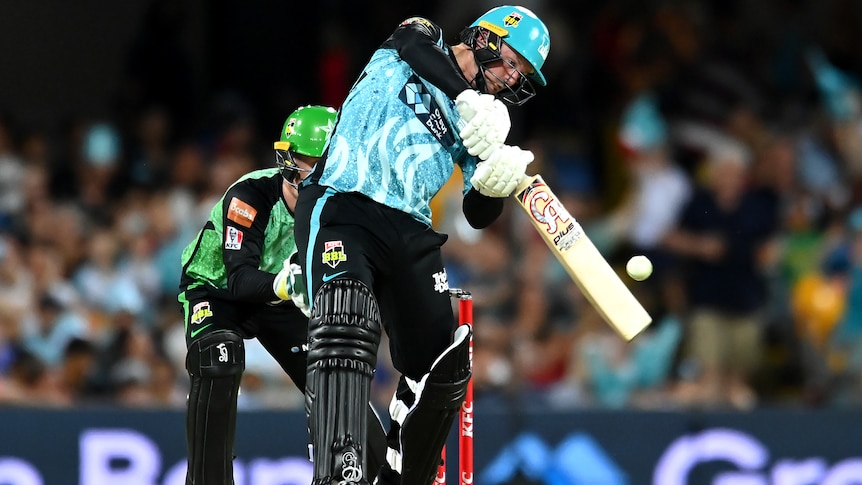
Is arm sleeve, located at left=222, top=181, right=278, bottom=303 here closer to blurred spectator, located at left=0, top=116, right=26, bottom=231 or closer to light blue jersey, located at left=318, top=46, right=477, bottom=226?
light blue jersey, located at left=318, top=46, right=477, bottom=226

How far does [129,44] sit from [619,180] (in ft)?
13.2

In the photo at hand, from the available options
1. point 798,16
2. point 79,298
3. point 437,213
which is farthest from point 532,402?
point 798,16

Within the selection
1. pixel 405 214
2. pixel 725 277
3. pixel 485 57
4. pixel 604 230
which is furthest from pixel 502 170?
pixel 604 230

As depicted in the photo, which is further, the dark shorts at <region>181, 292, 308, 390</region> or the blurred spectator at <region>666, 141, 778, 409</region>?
the blurred spectator at <region>666, 141, 778, 409</region>

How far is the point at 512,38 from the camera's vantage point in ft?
17.4

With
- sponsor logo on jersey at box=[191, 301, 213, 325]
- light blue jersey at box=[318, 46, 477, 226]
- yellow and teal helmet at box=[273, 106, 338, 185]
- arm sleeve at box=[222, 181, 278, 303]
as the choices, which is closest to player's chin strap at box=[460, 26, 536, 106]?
light blue jersey at box=[318, 46, 477, 226]

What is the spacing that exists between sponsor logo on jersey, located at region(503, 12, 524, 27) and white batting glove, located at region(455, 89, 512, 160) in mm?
468

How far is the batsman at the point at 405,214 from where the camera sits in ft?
15.9

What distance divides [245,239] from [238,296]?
261 millimetres

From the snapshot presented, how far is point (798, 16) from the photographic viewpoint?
37.7ft

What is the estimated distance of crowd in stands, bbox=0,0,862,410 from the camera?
8.93 metres

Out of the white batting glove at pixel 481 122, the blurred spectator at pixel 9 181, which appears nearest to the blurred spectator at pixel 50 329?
the blurred spectator at pixel 9 181

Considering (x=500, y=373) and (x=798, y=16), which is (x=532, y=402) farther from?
(x=798, y=16)

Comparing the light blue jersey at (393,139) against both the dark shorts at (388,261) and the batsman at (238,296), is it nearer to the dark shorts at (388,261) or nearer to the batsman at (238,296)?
the dark shorts at (388,261)
